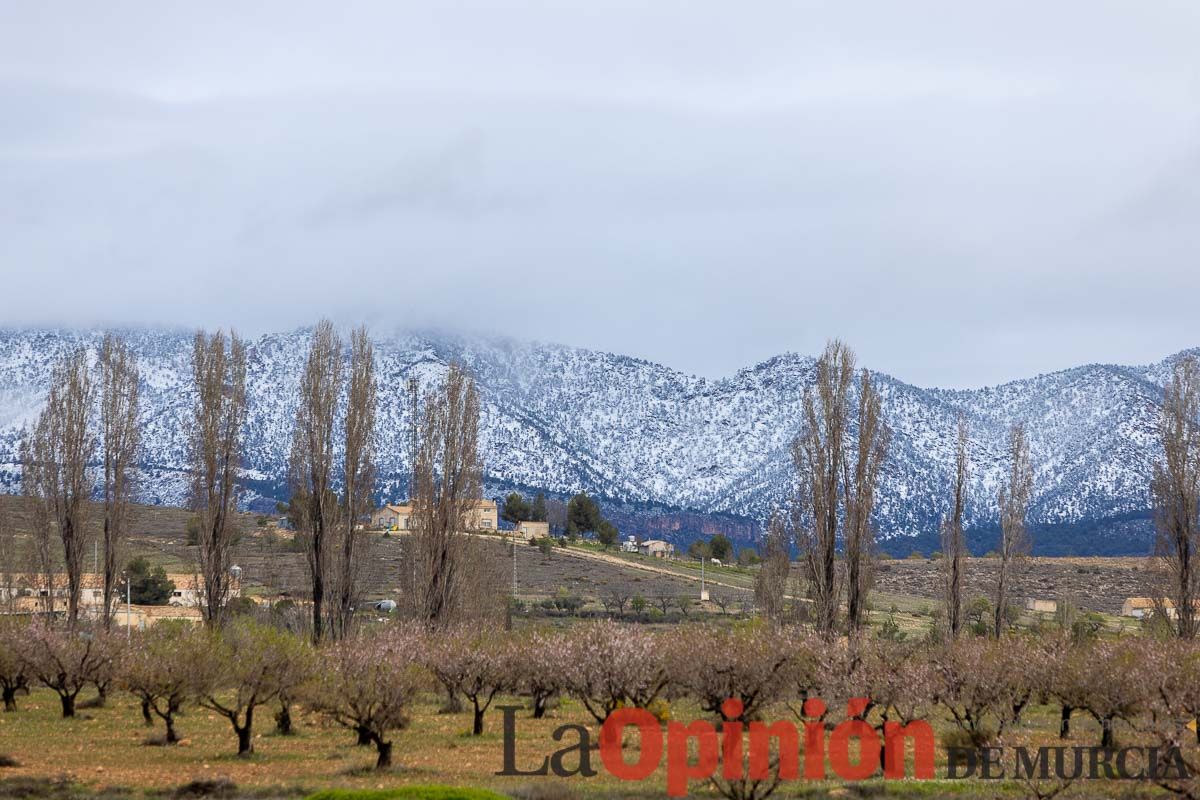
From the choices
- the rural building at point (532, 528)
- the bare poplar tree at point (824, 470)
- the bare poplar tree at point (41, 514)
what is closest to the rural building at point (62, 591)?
the bare poplar tree at point (41, 514)

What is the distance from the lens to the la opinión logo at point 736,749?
28.4 meters

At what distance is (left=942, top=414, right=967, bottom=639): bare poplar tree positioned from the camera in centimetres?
5694

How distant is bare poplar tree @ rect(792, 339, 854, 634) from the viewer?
44.8 m

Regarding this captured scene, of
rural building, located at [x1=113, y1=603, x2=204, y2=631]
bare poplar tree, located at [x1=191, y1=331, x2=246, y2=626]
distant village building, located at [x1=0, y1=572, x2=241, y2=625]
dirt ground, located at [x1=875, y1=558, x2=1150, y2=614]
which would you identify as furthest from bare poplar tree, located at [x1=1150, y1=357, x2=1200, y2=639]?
dirt ground, located at [x1=875, y1=558, x2=1150, y2=614]

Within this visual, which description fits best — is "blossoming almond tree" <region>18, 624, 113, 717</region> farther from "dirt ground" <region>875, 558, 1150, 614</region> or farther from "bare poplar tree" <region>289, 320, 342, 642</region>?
"dirt ground" <region>875, 558, 1150, 614</region>

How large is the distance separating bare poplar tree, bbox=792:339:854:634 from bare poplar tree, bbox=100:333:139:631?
2665 centimetres

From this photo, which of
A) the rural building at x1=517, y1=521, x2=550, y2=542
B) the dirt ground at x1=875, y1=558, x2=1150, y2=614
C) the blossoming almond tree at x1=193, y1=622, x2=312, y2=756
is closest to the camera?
the blossoming almond tree at x1=193, y1=622, x2=312, y2=756

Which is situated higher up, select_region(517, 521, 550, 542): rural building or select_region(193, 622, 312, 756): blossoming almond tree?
select_region(517, 521, 550, 542): rural building

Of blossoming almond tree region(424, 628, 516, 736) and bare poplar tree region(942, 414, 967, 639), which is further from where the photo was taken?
bare poplar tree region(942, 414, 967, 639)

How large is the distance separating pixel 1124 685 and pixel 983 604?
2352 inches

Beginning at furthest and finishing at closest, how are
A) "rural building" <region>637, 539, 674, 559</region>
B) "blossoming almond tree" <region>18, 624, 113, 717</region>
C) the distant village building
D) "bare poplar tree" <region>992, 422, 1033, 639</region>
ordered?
"rural building" <region>637, 539, 674, 559</region>
"bare poplar tree" <region>992, 422, 1033, 639</region>
the distant village building
"blossoming almond tree" <region>18, 624, 113, 717</region>

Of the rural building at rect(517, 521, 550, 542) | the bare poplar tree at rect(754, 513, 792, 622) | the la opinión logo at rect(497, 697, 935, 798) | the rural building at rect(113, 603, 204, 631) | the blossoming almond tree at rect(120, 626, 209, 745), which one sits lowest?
the la opinión logo at rect(497, 697, 935, 798)

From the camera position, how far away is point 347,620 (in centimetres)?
4706

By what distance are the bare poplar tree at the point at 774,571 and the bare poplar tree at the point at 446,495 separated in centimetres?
1729
